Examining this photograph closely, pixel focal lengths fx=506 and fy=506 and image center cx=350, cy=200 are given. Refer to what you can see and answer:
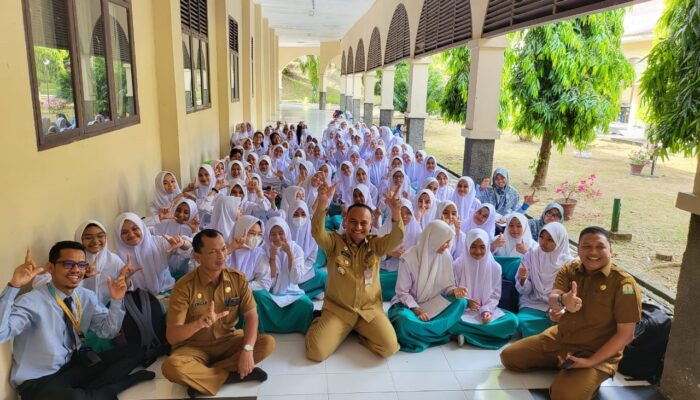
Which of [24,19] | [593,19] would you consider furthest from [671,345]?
[593,19]

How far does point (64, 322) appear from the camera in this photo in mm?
3145

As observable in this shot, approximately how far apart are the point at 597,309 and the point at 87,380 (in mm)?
3345

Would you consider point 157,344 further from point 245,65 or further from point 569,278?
point 245,65

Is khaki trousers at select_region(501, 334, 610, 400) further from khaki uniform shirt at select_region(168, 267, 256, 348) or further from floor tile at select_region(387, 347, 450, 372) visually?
khaki uniform shirt at select_region(168, 267, 256, 348)

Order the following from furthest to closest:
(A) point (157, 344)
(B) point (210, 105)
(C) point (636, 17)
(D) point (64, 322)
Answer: (C) point (636, 17), (B) point (210, 105), (A) point (157, 344), (D) point (64, 322)

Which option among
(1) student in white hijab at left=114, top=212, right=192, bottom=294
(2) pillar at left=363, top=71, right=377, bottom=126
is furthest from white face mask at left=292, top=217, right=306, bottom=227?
(2) pillar at left=363, top=71, right=377, bottom=126

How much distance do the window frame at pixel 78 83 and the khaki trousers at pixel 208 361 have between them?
1.89m

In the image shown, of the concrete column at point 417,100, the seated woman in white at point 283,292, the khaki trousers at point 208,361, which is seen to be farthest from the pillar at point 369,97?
the khaki trousers at point 208,361

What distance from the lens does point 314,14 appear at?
Result: 60.1 feet

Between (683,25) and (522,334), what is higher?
(683,25)

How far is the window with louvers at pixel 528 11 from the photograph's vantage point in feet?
15.2

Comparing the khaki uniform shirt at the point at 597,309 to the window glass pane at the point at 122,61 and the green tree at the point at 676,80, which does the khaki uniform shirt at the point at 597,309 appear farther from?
the window glass pane at the point at 122,61

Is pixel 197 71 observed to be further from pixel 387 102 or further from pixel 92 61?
pixel 387 102

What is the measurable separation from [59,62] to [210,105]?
6.14 metres
